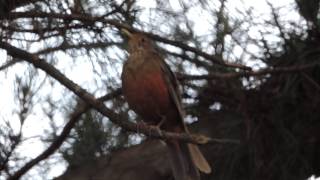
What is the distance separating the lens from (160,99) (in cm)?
256

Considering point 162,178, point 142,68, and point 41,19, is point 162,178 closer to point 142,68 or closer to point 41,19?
point 142,68

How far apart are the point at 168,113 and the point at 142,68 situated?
0.17 meters

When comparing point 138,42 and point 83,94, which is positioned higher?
point 138,42

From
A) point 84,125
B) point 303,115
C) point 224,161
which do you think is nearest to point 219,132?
point 224,161

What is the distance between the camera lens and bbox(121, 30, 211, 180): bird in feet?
8.21

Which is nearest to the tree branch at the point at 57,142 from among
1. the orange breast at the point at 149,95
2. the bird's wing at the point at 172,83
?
the orange breast at the point at 149,95

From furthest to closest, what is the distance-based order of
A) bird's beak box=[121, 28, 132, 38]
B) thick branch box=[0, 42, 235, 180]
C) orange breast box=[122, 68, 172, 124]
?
orange breast box=[122, 68, 172, 124] → bird's beak box=[121, 28, 132, 38] → thick branch box=[0, 42, 235, 180]

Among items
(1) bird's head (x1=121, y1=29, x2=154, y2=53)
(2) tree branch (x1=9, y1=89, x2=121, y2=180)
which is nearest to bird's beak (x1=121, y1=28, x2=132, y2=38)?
(1) bird's head (x1=121, y1=29, x2=154, y2=53)

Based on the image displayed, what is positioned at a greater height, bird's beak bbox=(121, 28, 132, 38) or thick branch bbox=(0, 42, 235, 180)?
bird's beak bbox=(121, 28, 132, 38)

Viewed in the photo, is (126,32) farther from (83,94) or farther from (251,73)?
(251,73)

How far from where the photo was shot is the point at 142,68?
8.38ft

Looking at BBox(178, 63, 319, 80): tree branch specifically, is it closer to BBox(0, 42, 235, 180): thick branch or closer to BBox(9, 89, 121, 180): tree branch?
BBox(9, 89, 121, 180): tree branch

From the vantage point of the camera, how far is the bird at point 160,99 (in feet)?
8.21

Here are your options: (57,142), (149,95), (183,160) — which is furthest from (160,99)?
(57,142)
